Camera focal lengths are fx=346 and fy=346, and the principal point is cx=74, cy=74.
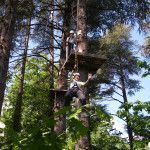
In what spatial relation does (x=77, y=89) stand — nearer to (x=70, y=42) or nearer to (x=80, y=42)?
(x=80, y=42)

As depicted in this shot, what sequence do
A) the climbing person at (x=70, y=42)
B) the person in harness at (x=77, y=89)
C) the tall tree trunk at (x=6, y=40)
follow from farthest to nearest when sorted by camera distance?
the climbing person at (x=70, y=42) → the tall tree trunk at (x=6, y=40) → the person in harness at (x=77, y=89)

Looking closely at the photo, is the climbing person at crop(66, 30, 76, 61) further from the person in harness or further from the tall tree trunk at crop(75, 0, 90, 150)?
the person in harness

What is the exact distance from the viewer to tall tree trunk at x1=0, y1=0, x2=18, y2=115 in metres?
9.10

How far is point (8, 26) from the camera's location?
32.1 feet

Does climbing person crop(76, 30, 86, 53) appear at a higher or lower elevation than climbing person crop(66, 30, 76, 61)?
lower

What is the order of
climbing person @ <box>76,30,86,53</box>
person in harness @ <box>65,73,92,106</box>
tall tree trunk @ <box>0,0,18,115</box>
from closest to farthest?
person in harness @ <box>65,73,92,106</box>
climbing person @ <box>76,30,86,53</box>
tall tree trunk @ <box>0,0,18,115</box>

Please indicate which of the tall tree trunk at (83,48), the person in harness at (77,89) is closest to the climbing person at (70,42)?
the tall tree trunk at (83,48)

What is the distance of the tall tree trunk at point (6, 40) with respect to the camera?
910 centimetres

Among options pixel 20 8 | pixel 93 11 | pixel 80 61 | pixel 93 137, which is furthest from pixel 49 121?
pixel 93 137

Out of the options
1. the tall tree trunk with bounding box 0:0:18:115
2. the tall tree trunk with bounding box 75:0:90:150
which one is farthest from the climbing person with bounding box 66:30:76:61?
the tall tree trunk with bounding box 0:0:18:115

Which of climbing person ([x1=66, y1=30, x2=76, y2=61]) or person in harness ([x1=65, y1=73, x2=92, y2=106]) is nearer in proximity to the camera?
person in harness ([x1=65, y1=73, x2=92, y2=106])

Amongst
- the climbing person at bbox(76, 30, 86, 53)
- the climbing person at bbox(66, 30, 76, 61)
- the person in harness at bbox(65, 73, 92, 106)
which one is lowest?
the person in harness at bbox(65, 73, 92, 106)

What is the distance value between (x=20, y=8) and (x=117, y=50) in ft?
46.3

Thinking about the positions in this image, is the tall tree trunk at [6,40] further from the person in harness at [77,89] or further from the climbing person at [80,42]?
the person in harness at [77,89]
